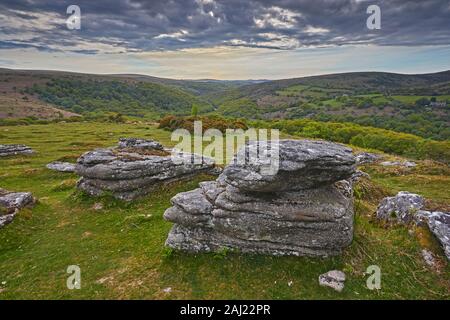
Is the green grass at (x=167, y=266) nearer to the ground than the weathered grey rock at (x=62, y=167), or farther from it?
nearer to the ground

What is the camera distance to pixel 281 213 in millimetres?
14242

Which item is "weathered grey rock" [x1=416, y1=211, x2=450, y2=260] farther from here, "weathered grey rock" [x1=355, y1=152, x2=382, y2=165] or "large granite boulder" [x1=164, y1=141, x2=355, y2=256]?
"weathered grey rock" [x1=355, y1=152, x2=382, y2=165]

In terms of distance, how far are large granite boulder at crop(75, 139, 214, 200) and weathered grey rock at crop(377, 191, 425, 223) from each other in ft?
49.2

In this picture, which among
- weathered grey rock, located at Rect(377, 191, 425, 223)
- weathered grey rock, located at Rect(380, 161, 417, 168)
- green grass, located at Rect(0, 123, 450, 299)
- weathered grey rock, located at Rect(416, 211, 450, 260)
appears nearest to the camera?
green grass, located at Rect(0, 123, 450, 299)

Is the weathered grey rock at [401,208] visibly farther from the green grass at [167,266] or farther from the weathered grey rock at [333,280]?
the weathered grey rock at [333,280]

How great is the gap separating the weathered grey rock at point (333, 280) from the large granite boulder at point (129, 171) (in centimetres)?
1527

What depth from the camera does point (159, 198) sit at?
77.3 feet

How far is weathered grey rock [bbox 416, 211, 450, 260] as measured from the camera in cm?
1413

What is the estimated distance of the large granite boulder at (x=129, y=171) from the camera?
23.2 m

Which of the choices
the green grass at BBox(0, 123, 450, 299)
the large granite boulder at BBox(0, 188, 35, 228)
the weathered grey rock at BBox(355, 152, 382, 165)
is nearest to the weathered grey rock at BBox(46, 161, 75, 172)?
the large granite boulder at BBox(0, 188, 35, 228)

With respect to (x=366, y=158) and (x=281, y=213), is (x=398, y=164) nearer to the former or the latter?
(x=366, y=158)

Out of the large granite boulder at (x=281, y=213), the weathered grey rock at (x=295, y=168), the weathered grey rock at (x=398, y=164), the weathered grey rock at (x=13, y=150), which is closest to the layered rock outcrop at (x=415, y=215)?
the large granite boulder at (x=281, y=213)
